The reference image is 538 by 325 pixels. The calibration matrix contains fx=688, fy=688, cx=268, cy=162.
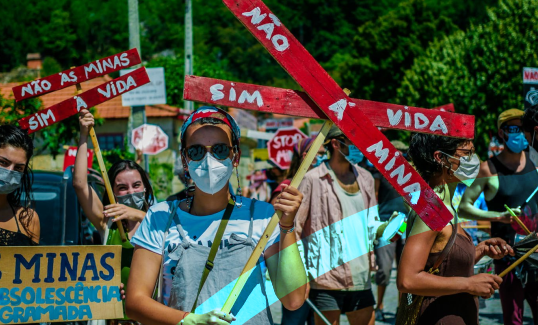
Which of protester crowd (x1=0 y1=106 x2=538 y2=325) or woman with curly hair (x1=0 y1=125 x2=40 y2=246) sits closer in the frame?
protester crowd (x1=0 y1=106 x2=538 y2=325)

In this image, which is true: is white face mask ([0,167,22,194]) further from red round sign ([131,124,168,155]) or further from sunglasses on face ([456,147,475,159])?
red round sign ([131,124,168,155])

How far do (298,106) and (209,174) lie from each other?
1.54 feet

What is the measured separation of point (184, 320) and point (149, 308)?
0.58 ft

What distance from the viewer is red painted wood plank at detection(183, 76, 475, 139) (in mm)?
2520

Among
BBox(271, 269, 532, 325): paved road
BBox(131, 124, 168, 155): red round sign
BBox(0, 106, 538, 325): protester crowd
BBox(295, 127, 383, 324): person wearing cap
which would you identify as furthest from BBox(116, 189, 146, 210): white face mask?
BBox(131, 124, 168, 155): red round sign

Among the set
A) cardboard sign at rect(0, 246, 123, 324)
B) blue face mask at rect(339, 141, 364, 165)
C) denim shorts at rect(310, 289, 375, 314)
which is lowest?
denim shorts at rect(310, 289, 375, 314)

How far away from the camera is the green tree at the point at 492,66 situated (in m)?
25.5

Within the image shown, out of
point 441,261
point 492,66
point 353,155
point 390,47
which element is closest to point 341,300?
point 353,155

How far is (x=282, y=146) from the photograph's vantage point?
45.9 ft

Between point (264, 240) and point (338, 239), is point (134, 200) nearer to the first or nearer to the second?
point (338, 239)

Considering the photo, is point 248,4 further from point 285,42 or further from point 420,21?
point 420,21

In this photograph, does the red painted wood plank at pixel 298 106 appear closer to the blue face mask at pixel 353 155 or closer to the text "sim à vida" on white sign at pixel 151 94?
the blue face mask at pixel 353 155

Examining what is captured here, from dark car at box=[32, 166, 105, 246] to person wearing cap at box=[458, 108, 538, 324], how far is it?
2.97 m

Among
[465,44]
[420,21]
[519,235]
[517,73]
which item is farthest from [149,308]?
[420,21]
